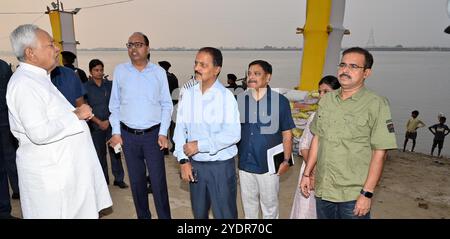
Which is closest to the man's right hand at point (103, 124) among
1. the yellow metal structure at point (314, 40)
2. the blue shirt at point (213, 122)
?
the blue shirt at point (213, 122)

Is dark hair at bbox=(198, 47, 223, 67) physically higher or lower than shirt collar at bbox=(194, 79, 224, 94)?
higher

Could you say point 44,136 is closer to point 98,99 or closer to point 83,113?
point 83,113

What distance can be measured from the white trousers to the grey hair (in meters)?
1.75

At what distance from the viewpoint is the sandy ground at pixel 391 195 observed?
3.57 meters

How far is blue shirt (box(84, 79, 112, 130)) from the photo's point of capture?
3.88 metres

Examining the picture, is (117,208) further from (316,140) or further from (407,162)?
(407,162)

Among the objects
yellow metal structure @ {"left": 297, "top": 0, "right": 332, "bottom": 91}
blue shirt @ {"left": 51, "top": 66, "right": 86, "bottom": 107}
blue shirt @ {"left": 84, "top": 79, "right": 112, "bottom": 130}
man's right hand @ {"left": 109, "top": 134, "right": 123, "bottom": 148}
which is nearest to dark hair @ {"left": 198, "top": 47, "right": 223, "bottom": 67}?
man's right hand @ {"left": 109, "top": 134, "right": 123, "bottom": 148}

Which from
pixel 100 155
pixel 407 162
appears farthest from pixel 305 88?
pixel 100 155

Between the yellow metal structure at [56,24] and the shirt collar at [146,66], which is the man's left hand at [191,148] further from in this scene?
the yellow metal structure at [56,24]

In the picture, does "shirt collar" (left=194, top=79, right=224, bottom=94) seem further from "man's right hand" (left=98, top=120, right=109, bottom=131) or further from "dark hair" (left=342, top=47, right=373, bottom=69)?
"man's right hand" (left=98, top=120, right=109, bottom=131)

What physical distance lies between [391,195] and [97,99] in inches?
157

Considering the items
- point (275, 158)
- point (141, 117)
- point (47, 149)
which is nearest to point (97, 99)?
point (141, 117)

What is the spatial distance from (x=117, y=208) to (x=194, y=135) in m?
1.82
